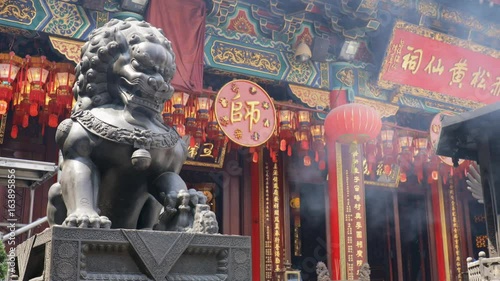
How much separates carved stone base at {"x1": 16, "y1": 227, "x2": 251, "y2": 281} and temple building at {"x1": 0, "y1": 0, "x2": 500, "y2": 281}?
420 cm

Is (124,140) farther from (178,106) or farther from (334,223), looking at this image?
(334,223)

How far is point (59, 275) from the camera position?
2521 millimetres

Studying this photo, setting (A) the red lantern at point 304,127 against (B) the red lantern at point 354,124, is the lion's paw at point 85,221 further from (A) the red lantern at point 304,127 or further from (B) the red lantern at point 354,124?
(A) the red lantern at point 304,127

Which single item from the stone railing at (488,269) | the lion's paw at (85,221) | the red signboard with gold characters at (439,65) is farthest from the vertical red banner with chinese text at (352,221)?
the lion's paw at (85,221)

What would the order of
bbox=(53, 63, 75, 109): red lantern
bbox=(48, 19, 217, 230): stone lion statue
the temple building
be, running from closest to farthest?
bbox=(48, 19, 217, 230): stone lion statue
bbox=(53, 63, 75, 109): red lantern
the temple building

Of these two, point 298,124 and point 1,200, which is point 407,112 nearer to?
point 298,124

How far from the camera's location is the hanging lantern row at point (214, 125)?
775 cm

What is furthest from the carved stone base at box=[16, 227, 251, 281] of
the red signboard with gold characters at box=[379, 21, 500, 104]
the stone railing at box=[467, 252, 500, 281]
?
the red signboard with gold characters at box=[379, 21, 500, 104]

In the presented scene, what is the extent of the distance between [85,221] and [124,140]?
443 millimetres

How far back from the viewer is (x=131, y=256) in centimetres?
273

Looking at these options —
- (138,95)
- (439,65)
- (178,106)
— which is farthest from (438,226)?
(138,95)

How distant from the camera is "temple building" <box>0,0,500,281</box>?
743 cm

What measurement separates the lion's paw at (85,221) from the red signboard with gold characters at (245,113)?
5.13 metres

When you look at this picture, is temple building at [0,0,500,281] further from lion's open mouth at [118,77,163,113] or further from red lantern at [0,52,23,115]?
lion's open mouth at [118,77,163,113]
